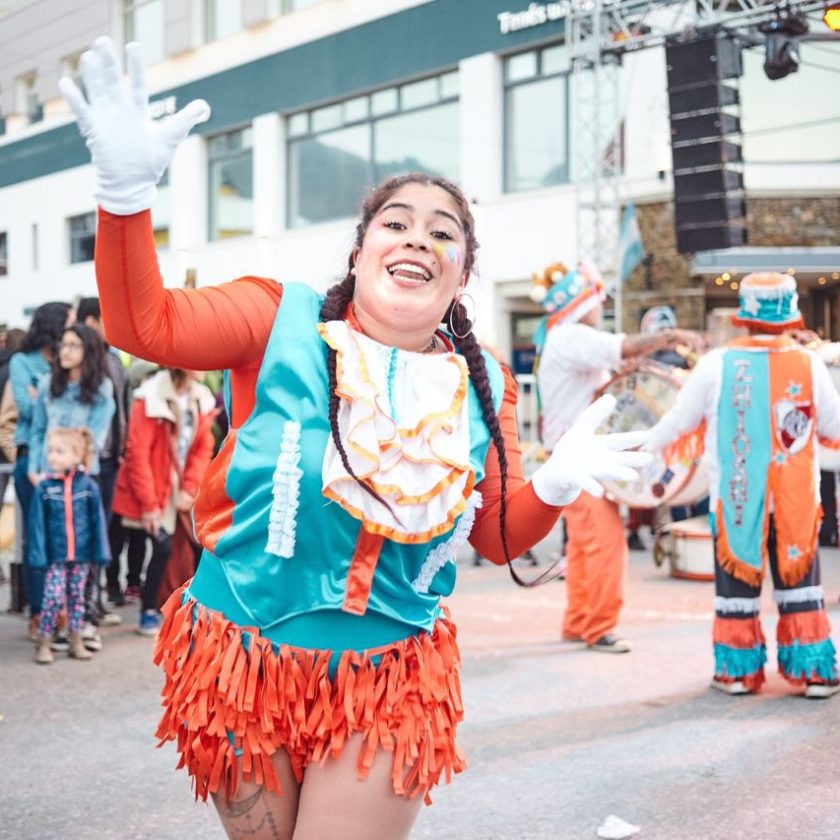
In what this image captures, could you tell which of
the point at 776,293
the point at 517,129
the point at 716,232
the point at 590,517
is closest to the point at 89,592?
the point at 590,517

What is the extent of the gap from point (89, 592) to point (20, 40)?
17056 mm

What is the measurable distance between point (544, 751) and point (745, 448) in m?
1.69

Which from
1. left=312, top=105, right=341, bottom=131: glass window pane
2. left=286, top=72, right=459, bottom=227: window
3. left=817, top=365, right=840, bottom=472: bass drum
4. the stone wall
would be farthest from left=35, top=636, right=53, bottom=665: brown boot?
left=312, top=105, right=341, bottom=131: glass window pane

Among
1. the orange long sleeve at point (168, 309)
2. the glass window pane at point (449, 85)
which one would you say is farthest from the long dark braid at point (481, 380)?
the glass window pane at point (449, 85)

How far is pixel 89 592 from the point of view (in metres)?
5.92

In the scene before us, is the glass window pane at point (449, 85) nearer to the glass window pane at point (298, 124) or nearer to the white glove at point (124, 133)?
the glass window pane at point (298, 124)

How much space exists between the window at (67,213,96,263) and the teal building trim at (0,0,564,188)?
3154mm

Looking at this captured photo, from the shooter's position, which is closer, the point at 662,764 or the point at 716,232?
the point at 662,764

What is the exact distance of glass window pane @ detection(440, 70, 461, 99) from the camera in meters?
17.4

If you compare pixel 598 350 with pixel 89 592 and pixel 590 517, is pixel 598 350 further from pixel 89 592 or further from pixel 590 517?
pixel 89 592

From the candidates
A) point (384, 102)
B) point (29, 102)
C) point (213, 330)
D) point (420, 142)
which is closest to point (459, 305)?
point (213, 330)

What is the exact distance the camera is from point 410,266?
7.14ft

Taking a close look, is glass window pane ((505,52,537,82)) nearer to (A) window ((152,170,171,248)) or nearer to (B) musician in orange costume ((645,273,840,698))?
(A) window ((152,170,171,248))

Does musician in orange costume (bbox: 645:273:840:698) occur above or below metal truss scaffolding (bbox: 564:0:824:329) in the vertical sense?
below
